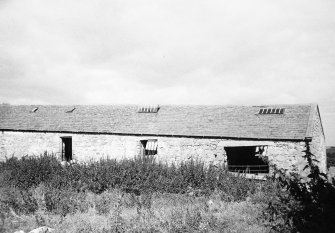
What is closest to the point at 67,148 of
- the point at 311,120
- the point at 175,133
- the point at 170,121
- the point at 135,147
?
the point at 135,147

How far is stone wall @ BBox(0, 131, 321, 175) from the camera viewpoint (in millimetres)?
13227

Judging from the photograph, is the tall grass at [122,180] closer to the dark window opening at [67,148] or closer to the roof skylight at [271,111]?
the dark window opening at [67,148]

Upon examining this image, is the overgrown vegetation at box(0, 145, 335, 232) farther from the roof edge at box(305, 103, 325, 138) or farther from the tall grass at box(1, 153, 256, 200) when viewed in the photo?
the roof edge at box(305, 103, 325, 138)

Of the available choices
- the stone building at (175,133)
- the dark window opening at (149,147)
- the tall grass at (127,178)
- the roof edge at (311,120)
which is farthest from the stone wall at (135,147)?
the tall grass at (127,178)

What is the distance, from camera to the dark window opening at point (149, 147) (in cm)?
1637

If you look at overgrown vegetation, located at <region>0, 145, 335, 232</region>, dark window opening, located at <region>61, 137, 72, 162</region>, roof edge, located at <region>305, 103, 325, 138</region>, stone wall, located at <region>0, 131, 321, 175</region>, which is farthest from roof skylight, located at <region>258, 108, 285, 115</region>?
dark window opening, located at <region>61, 137, 72, 162</region>

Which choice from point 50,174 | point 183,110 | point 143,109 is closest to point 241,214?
point 50,174

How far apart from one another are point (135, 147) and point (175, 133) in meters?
2.85

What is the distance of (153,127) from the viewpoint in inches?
664

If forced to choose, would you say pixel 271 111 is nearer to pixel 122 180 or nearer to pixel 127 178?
pixel 127 178

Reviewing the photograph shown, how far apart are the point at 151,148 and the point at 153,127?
1.44m

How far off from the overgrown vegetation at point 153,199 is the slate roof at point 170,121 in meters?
3.97

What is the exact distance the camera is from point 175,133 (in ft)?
52.0

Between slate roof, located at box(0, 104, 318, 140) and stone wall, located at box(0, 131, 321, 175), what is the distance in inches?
15.9
